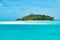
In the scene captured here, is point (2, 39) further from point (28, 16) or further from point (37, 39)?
point (28, 16)

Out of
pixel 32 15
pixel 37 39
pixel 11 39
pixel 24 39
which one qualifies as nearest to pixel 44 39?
pixel 37 39

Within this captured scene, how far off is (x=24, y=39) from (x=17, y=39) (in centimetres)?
30

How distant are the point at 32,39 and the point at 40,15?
14.4 metres

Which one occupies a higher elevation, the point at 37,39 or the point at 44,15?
the point at 44,15

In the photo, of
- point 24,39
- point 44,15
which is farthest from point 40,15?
point 24,39

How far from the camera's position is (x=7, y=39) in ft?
27.1

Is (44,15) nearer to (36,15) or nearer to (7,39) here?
(36,15)

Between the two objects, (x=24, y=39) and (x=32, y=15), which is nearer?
(x=24, y=39)

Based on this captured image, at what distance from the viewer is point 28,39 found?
828 cm

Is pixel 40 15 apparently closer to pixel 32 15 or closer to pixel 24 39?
pixel 32 15

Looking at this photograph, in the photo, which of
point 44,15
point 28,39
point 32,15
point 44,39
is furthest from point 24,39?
point 44,15

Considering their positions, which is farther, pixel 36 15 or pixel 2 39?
pixel 36 15

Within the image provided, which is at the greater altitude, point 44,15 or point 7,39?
point 44,15

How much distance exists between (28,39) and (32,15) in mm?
13394
